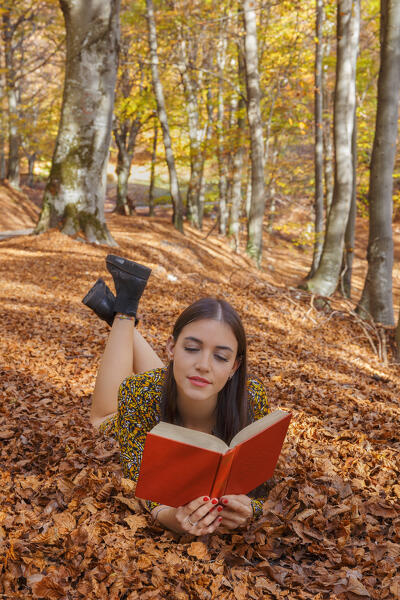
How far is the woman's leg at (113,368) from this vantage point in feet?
10.5

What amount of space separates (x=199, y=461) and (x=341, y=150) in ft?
29.6

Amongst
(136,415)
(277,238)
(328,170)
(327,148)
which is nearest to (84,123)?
(136,415)

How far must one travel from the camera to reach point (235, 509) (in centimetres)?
215

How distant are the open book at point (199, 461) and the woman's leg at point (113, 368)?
127 cm

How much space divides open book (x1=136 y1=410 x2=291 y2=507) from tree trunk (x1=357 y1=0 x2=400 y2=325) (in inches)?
271

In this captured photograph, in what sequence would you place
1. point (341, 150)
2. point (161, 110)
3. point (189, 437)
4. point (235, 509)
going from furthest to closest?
1. point (161, 110)
2. point (341, 150)
3. point (235, 509)
4. point (189, 437)

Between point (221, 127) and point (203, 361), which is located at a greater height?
point (221, 127)

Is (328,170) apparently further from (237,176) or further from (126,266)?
(126,266)

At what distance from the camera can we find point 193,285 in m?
9.16

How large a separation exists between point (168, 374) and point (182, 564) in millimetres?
933

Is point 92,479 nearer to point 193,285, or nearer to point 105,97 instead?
point 193,285

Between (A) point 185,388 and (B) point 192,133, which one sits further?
(B) point 192,133

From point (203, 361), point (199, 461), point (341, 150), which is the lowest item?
point (199, 461)

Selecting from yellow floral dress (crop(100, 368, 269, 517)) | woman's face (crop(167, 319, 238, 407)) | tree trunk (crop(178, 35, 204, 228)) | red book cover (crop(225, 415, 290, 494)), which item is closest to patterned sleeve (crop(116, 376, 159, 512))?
yellow floral dress (crop(100, 368, 269, 517))
